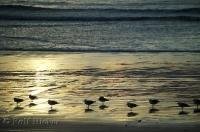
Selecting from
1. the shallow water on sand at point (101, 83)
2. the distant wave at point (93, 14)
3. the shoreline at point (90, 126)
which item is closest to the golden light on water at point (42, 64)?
the shallow water on sand at point (101, 83)

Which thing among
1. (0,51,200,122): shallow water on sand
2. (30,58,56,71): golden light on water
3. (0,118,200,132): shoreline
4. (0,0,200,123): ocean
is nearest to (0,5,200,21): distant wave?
(0,0,200,123): ocean

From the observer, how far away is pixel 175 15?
46281mm

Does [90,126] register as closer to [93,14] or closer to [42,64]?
[42,64]

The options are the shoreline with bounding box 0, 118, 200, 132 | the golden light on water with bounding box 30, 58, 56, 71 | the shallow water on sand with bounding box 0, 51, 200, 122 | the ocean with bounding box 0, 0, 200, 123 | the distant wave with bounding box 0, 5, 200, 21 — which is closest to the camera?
the shoreline with bounding box 0, 118, 200, 132

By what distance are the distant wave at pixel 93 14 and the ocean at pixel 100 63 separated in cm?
9

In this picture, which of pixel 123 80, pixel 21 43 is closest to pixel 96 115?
pixel 123 80

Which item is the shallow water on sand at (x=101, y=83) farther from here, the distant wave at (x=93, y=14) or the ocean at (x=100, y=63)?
the distant wave at (x=93, y=14)

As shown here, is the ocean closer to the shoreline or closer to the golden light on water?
the golden light on water

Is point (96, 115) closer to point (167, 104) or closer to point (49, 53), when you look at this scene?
point (167, 104)

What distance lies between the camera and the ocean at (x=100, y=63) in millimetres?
14586

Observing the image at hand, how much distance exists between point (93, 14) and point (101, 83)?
30.0 m

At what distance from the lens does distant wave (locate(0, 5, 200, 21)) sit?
44.2 metres

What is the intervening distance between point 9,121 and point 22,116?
551 millimetres

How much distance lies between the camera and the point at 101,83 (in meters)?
17.8
